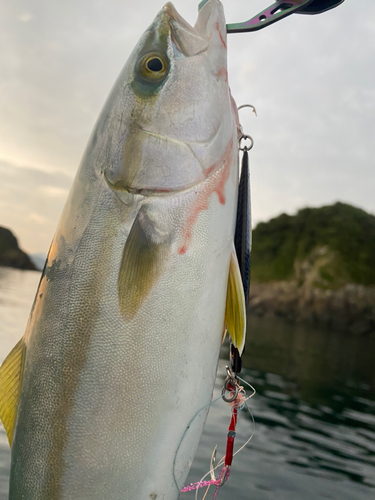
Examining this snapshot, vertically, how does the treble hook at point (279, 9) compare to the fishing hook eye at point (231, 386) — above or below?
above

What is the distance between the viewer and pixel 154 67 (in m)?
2.18

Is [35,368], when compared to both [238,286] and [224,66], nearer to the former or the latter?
[238,286]

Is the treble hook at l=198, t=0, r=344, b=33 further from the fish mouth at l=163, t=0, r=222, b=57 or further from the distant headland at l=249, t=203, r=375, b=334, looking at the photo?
the distant headland at l=249, t=203, r=375, b=334

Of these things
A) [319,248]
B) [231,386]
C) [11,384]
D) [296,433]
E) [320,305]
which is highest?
[319,248]

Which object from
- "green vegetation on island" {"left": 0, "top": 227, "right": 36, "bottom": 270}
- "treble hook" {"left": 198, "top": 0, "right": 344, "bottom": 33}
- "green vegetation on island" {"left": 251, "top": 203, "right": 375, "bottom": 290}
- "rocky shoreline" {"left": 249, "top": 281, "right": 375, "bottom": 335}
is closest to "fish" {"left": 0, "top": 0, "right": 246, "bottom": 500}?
"treble hook" {"left": 198, "top": 0, "right": 344, "bottom": 33}

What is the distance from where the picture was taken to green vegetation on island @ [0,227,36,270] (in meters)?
122

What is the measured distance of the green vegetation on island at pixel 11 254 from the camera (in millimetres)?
121938

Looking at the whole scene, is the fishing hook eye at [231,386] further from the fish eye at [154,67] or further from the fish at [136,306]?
the fish eye at [154,67]

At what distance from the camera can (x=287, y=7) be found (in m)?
2.63

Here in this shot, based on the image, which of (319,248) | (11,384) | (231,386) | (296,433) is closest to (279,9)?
(231,386)

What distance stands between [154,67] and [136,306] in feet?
3.99

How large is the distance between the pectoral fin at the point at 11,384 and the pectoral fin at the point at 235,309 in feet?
3.43

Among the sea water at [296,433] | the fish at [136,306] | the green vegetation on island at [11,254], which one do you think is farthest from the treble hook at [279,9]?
the green vegetation on island at [11,254]

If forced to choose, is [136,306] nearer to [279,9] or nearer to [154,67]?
[154,67]
